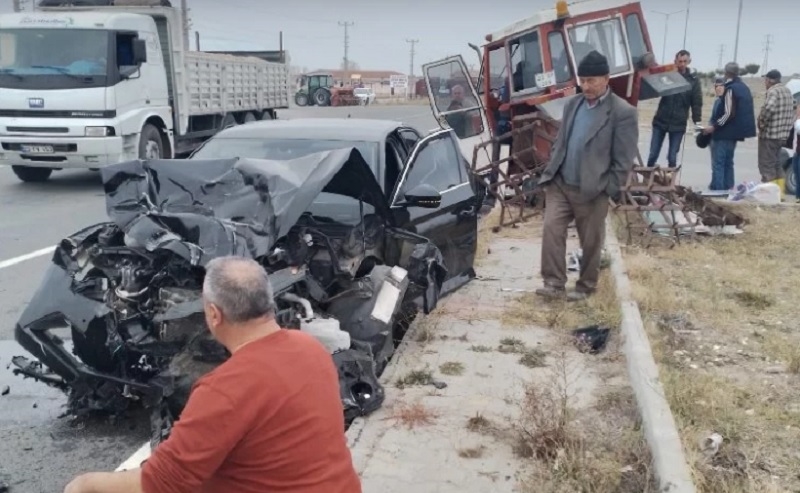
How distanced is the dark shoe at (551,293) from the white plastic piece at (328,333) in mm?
3004

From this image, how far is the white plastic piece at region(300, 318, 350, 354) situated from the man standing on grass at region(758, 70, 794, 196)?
32.4 feet

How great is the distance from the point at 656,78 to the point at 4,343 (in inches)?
348

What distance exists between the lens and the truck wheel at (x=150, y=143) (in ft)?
45.5

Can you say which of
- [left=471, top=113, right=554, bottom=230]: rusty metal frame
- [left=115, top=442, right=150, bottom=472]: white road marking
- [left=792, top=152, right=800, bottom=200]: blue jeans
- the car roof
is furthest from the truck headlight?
[left=792, top=152, right=800, bottom=200]: blue jeans

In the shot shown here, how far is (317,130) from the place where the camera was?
668 centimetres

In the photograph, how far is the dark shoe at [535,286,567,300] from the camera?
7.16 m

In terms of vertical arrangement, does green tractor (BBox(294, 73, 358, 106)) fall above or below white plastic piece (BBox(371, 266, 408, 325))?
above

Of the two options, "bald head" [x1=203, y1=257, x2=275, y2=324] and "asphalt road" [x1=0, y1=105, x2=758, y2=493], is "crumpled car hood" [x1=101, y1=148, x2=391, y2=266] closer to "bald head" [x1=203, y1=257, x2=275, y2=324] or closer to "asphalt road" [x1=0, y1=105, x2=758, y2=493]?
"asphalt road" [x1=0, y1=105, x2=758, y2=493]

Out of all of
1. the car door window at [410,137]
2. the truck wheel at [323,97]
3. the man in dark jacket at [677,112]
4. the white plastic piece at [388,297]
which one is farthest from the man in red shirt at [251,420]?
the truck wheel at [323,97]

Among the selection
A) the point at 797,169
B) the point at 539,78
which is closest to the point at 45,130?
the point at 539,78

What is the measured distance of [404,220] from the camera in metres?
6.19

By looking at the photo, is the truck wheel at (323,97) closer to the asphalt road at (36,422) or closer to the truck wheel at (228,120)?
the truck wheel at (228,120)

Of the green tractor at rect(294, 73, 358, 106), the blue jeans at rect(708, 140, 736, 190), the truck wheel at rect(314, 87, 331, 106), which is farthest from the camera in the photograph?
the green tractor at rect(294, 73, 358, 106)

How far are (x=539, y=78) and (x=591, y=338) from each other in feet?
19.1
